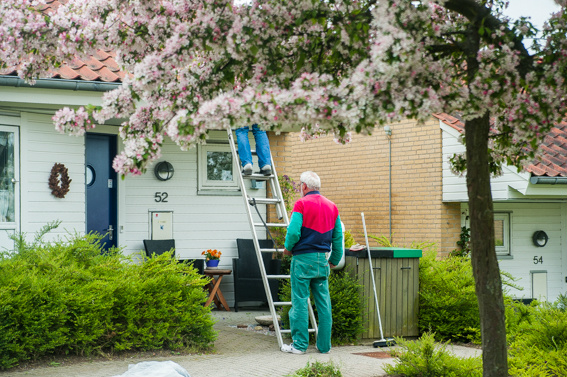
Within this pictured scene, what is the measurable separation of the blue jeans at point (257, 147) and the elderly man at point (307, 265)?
1645mm

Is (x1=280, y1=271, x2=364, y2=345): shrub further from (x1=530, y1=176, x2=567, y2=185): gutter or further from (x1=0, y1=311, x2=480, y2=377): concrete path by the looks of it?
(x1=530, y1=176, x2=567, y2=185): gutter

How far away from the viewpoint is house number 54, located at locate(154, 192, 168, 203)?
10.6m

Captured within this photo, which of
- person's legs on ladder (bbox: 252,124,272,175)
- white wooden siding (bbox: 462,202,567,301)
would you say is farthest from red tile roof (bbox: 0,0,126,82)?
white wooden siding (bbox: 462,202,567,301)

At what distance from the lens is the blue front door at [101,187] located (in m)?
10.0

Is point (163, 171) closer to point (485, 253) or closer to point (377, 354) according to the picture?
point (377, 354)

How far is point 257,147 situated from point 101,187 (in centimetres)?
280

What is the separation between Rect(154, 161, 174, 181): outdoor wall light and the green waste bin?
374cm

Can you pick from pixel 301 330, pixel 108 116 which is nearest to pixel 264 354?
pixel 301 330

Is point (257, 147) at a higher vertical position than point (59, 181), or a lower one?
higher

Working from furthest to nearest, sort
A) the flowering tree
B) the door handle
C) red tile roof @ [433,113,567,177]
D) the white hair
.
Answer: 1. red tile roof @ [433,113,567,177]
2. the door handle
3. the white hair
4. the flowering tree

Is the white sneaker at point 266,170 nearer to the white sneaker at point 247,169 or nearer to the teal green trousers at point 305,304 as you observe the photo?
the white sneaker at point 247,169

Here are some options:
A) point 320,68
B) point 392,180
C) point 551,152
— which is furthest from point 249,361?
point 551,152

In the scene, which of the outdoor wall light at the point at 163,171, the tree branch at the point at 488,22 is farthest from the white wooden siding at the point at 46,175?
the tree branch at the point at 488,22

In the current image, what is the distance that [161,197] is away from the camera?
10625 mm
